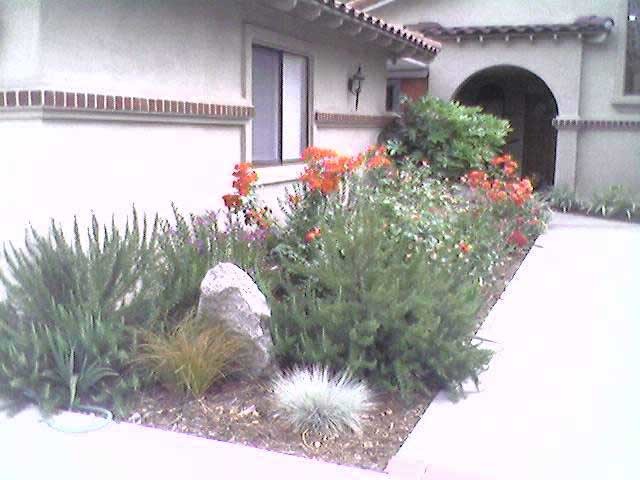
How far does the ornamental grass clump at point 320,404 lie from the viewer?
14.2 feet

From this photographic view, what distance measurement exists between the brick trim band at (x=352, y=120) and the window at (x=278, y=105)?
441mm

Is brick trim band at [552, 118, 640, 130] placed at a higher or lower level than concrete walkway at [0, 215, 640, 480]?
higher

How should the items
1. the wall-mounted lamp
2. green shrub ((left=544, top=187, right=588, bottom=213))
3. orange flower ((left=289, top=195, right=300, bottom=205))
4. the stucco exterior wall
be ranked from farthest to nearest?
green shrub ((left=544, top=187, right=588, bottom=213)) < the wall-mounted lamp < orange flower ((left=289, top=195, right=300, bottom=205)) < the stucco exterior wall

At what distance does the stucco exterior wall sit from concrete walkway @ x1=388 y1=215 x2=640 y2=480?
3.11 m

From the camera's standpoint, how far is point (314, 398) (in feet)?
14.3

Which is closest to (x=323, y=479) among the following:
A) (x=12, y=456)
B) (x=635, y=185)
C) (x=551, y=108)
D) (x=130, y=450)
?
(x=130, y=450)

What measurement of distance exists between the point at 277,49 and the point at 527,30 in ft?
23.1

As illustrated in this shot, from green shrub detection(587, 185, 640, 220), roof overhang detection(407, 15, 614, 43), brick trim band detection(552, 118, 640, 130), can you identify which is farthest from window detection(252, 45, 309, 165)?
brick trim band detection(552, 118, 640, 130)

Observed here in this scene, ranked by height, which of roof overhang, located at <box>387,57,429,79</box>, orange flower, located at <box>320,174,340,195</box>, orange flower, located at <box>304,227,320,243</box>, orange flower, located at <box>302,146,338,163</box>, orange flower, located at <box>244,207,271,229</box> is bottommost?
orange flower, located at <box>304,227,320,243</box>

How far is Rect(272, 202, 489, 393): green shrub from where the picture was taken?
4965 mm

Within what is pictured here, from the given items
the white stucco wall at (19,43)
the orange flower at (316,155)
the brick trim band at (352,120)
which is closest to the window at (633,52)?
the brick trim band at (352,120)

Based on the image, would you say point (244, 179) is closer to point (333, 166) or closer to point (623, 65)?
point (333, 166)

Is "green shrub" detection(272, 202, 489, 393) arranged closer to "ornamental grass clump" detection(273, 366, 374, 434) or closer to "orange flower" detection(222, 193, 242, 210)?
"ornamental grass clump" detection(273, 366, 374, 434)

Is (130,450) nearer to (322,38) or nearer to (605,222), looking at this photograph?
(322,38)
